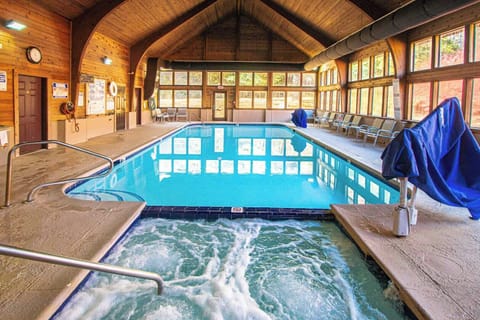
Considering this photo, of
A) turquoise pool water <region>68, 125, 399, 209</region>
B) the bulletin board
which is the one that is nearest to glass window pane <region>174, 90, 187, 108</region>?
the bulletin board

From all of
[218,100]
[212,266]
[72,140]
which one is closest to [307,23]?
[218,100]

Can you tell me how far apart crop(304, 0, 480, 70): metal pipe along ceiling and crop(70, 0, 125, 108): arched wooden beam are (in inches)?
218

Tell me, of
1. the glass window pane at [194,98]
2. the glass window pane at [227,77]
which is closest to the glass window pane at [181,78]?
the glass window pane at [194,98]

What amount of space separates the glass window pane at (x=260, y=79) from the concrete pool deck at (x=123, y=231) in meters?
14.7

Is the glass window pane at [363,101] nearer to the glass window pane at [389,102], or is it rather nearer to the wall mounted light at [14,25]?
the glass window pane at [389,102]

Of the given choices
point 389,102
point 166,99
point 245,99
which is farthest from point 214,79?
point 389,102

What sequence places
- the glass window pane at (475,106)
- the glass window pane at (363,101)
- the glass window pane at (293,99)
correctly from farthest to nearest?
the glass window pane at (293,99) < the glass window pane at (363,101) < the glass window pane at (475,106)

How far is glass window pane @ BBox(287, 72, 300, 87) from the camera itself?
19.4 m

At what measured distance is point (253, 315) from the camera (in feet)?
9.13

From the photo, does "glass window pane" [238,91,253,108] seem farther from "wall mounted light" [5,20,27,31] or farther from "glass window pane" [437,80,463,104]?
"wall mounted light" [5,20,27,31]

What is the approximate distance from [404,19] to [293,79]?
488 inches

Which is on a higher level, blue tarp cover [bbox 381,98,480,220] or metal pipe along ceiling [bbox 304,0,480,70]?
metal pipe along ceiling [bbox 304,0,480,70]

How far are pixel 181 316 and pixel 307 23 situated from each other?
1242 cm

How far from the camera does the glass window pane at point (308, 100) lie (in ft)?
64.2
